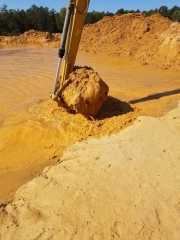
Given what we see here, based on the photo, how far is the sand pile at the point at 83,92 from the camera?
4172 mm

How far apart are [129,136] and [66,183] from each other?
144 cm

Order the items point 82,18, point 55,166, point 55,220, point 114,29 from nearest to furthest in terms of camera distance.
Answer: point 55,220, point 55,166, point 82,18, point 114,29

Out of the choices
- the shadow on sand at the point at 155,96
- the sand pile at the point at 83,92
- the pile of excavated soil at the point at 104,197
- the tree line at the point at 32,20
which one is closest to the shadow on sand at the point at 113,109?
the sand pile at the point at 83,92

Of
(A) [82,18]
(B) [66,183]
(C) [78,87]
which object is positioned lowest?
(B) [66,183]

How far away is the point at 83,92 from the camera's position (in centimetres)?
419

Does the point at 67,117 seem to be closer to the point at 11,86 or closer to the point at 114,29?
the point at 11,86

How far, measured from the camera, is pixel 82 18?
4168 mm

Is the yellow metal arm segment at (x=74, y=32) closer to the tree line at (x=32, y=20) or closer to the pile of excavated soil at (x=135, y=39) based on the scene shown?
the pile of excavated soil at (x=135, y=39)

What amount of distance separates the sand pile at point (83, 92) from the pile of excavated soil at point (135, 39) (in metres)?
6.77

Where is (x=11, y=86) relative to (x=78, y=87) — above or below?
below

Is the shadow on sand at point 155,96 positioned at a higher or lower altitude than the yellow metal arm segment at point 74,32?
lower

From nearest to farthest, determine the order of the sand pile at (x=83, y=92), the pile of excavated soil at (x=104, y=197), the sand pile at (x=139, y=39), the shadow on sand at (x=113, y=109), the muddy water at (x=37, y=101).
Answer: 1. the pile of excavated soil at (x=104, y=197)
2. the muddy water at (x=37, y=101)
3. the sand pile at (x=83, y=92)
4. the shadow on sand at (x=113, y=109)
5. the sand pile at (x=139, y=39)

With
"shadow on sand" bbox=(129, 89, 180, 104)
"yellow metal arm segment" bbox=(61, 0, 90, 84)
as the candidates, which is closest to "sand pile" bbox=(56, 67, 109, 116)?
"yellow metal arm segment" bbox=(61, 0, 90, 84)

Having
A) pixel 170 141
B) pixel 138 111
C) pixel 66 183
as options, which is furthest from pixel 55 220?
pixel 138 111
